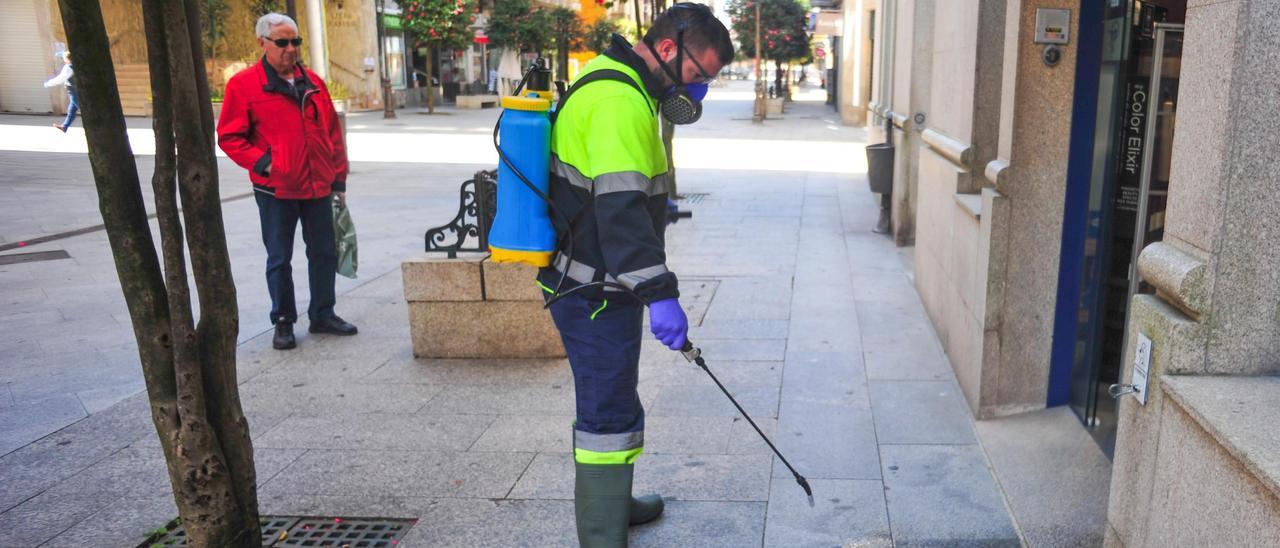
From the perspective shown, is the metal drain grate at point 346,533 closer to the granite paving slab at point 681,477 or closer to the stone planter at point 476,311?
the granite paving slab at point 681,477

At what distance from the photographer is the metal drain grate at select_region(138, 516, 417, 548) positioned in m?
3.85

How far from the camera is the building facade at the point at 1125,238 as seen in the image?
98.5 inches

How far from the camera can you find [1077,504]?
391 cm

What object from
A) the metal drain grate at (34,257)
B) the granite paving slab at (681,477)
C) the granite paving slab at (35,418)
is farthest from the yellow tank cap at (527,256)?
the metal drain grate at (34,257)

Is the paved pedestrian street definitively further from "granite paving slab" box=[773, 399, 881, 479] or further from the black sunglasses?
the black sunglasses

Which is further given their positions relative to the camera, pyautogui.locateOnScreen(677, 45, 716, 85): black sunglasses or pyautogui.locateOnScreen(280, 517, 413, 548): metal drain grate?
pyautogui.locateOnScreen(280, 517, 413, 548): metal drain grate

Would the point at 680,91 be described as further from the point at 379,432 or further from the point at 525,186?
the point at 379,432

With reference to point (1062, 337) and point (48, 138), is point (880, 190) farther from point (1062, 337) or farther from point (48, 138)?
point (48, 138)

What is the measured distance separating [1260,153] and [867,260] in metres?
6.73

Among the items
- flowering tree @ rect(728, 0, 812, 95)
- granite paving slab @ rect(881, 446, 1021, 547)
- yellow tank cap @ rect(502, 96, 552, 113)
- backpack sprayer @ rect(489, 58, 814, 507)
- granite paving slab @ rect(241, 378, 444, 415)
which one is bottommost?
granite paving slab @ rect(241, 378, 444, 415)

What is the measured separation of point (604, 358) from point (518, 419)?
183cm

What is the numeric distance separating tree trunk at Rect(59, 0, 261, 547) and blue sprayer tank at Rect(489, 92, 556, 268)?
0.93 m

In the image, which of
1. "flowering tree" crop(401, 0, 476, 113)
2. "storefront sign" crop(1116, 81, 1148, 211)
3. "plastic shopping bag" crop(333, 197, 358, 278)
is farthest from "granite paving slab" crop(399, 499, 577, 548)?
"flowering tree" crop(401, 0, 476, 113)

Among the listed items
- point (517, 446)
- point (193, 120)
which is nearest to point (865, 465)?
point (517, 446)
